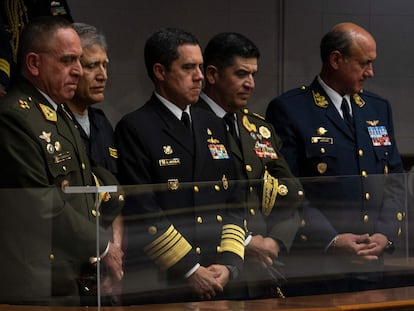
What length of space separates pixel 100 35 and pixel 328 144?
3.56 ft

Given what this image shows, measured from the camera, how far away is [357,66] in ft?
17.2

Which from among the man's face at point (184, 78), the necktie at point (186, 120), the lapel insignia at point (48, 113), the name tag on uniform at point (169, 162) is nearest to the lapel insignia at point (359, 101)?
the man's face at point (184, 78)

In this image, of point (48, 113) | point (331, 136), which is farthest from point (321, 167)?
point (48, 113)

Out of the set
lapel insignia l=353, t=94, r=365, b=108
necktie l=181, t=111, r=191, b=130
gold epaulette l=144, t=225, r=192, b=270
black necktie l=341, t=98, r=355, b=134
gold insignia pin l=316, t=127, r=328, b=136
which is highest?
necktie l=181, t=111, r=191, b=130

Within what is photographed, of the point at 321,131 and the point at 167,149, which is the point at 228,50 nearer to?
the point at 321,131

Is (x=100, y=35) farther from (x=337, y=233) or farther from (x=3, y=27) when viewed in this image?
(x=337, y=233)

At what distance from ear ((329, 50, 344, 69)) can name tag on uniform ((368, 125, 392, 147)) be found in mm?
291

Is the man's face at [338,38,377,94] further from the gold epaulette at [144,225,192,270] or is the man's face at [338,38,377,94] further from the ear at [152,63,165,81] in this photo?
the gold epaulette at [144,225,192,270]

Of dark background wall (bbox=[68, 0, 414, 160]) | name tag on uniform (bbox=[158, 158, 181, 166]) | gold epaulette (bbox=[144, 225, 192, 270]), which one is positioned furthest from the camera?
dark background wall (bbox=[68, 0, 414, 160])

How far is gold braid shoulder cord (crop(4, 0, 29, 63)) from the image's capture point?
4.96 metres

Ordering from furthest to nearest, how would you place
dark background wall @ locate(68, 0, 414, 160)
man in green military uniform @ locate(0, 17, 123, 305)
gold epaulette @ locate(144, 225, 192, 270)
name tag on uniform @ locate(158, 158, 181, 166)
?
dark background wall @ locate(68, 0, 414, 160) → name tag on uniform @ locate(158, 158, 181, 166) → gold epaulette @ locate(144, 225, 192, 270) → man in green military uniform @ locate(0, 17, 123, 305)

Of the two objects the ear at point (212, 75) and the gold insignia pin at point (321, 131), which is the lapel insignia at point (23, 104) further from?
the gold insignia pin at point (321, 131)

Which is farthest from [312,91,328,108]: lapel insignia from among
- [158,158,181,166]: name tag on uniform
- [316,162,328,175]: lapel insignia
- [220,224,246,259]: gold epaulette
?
[220,224,246,259]: gold epaulette

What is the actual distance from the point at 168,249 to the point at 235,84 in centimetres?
119
